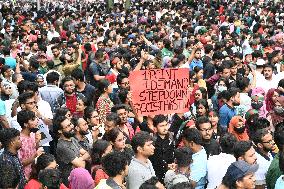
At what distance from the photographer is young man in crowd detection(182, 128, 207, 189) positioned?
5871mm

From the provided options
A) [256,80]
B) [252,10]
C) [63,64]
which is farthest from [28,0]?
[256,80]

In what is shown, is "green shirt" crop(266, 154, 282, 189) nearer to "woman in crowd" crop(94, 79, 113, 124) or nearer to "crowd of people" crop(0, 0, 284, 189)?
"crowd of people" crop(0, 0, 284, 189)

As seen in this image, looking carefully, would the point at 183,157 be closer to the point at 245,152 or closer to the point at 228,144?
the point at 245,152

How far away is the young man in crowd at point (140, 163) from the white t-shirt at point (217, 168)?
23.2 inches

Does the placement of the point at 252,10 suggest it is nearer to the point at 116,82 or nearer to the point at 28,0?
the point at 116,82

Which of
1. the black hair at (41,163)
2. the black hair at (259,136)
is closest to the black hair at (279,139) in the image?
the black hair at (259,136)

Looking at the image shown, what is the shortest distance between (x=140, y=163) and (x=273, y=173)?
1288 millimetres

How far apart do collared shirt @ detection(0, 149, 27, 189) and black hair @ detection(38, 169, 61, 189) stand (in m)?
0.67

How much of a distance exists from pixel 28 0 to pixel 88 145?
1133 inches

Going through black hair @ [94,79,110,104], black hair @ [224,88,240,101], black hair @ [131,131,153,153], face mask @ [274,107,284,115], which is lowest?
face mask @ [274,107,284,115]

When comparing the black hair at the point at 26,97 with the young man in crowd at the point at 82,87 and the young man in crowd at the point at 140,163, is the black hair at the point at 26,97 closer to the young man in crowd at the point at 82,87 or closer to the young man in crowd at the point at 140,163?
the young man in crowd at the point at 82,87

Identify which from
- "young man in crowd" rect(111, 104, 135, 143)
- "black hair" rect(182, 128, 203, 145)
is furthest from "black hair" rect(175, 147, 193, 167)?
"young man in crowd" rect(111, 104, 135, 143)

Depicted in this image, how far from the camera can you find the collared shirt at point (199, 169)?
231 inches

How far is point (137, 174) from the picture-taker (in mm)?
5602
